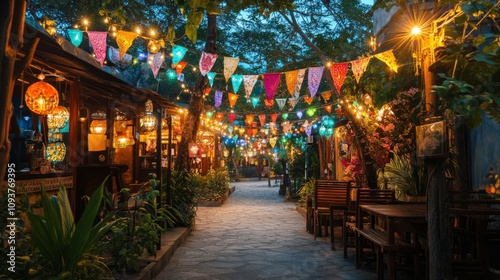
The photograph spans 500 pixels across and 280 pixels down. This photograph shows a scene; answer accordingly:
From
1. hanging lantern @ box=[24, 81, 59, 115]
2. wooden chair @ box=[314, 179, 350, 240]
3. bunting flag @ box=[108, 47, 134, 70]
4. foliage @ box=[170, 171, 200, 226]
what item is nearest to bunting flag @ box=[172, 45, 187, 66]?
bunting flag @ box=[108, 47, 134, 70]

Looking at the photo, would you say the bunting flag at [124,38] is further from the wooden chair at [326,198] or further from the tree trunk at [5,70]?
the tree trunk at [5,70]

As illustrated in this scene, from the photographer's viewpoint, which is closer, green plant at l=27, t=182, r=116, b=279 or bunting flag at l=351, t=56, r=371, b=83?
green plant at l=27, t=182, r=116, b=279

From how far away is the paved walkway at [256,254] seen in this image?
698cm

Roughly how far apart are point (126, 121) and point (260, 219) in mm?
6284

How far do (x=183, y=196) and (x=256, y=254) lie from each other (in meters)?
3.38

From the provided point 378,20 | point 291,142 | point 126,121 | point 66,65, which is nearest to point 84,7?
point 126,121

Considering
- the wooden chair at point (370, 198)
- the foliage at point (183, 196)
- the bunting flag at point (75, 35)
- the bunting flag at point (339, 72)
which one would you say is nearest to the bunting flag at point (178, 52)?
the bunting flag at point (75, 35)

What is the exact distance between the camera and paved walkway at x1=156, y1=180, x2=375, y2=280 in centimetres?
698

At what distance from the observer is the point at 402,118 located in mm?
→ 9125

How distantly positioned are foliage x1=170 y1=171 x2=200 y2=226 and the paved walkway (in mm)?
499

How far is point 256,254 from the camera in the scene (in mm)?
8531

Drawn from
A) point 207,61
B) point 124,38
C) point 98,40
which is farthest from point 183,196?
point 98,40

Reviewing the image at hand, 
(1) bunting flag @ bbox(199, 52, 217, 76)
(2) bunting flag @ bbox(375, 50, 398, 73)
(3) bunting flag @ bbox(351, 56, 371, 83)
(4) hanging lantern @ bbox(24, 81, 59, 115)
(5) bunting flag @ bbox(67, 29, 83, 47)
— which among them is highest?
(5) bunting flag @ bbox(67, 29, 83, 47)

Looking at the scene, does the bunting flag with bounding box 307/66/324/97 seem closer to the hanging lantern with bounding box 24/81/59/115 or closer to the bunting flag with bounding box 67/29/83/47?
the bunting flag with bounding box 67/29/83/47
